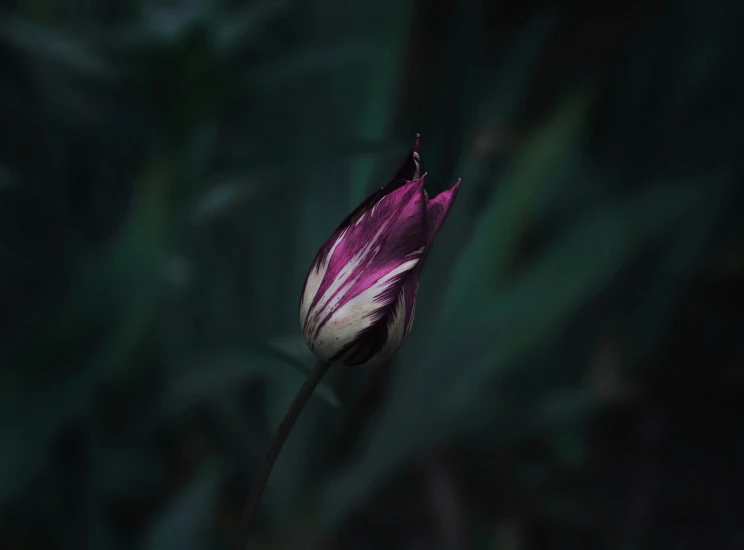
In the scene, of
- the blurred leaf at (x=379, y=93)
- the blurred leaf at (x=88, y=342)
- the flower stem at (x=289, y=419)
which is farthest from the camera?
the blurred leaf at (x=379, y=93)

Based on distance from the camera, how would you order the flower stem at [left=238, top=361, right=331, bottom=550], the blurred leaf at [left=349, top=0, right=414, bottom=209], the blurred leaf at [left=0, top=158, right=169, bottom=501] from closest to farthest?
1. the flower stem at [left=238, top=361, right=331, bottom=550]
2. the blurred leaf at [left=0, top=158, right=169, bottom=501]
3. the blurred leaf at [left=349, top=0, right=414, bottom=209]

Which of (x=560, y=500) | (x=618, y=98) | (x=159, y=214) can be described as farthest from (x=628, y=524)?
(x=159, y=214)

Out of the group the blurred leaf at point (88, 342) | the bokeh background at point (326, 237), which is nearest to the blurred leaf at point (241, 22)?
the bokeh background at point (326, 237)

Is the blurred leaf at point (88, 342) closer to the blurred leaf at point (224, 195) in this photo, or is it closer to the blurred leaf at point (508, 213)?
the blurred leaf at point (224, 195)

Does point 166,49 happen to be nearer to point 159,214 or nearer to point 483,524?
point 159,214

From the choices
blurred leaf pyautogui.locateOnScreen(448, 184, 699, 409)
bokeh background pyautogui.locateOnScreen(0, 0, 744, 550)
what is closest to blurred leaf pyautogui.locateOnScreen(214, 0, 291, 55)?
bokeh background pyautogui.locateOnScreen(0, 0, 744, 550)

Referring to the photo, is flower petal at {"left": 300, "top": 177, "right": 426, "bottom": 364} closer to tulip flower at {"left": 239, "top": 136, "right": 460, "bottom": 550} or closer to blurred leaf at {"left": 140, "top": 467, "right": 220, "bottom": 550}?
tulip flower at {"left": 239, "top": 136, "right": 460, "bottom": 550}

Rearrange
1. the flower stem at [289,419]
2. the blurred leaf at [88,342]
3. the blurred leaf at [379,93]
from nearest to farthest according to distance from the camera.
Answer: the flower stem at [289,419], the blurred leaf at [88,342], the blurred leaf at [379,93]
